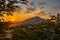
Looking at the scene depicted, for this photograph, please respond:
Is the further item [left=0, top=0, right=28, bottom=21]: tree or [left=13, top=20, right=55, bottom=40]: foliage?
[left=0, top=0, right=28, bottom=21]: tree

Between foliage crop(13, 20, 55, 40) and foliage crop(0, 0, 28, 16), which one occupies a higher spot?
foliage crop(0, 0, 28, 16)

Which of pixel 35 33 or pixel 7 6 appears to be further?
pixel 7 6

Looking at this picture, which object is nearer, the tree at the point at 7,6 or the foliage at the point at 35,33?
the foliage at the point at 35,33

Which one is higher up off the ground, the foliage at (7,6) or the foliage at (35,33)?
the foliage at (7,6)

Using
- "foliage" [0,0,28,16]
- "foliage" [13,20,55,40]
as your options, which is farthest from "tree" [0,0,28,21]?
"foliage" [13,20,55,40]

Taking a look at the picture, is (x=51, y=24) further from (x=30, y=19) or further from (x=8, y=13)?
(x=30, y=19)

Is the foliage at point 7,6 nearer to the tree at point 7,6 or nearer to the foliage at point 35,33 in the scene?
the tree at point 7,6

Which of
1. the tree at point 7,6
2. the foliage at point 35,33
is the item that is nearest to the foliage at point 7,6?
the tree at point 7,6

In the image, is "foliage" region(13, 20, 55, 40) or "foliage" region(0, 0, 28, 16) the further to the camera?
"foliage" region(0, 0, 28, 16)

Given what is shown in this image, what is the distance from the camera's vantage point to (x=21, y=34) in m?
3.86

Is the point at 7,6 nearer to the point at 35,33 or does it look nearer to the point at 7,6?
the point at 7,6

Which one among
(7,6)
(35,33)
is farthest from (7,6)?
(35,33)

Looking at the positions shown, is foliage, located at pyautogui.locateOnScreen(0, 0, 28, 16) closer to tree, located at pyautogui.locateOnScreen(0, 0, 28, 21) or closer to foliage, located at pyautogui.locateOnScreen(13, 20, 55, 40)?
tree, located at pyautogui.locateOnScreen(0, 0, 28, 21)

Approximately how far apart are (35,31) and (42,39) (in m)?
0.21
